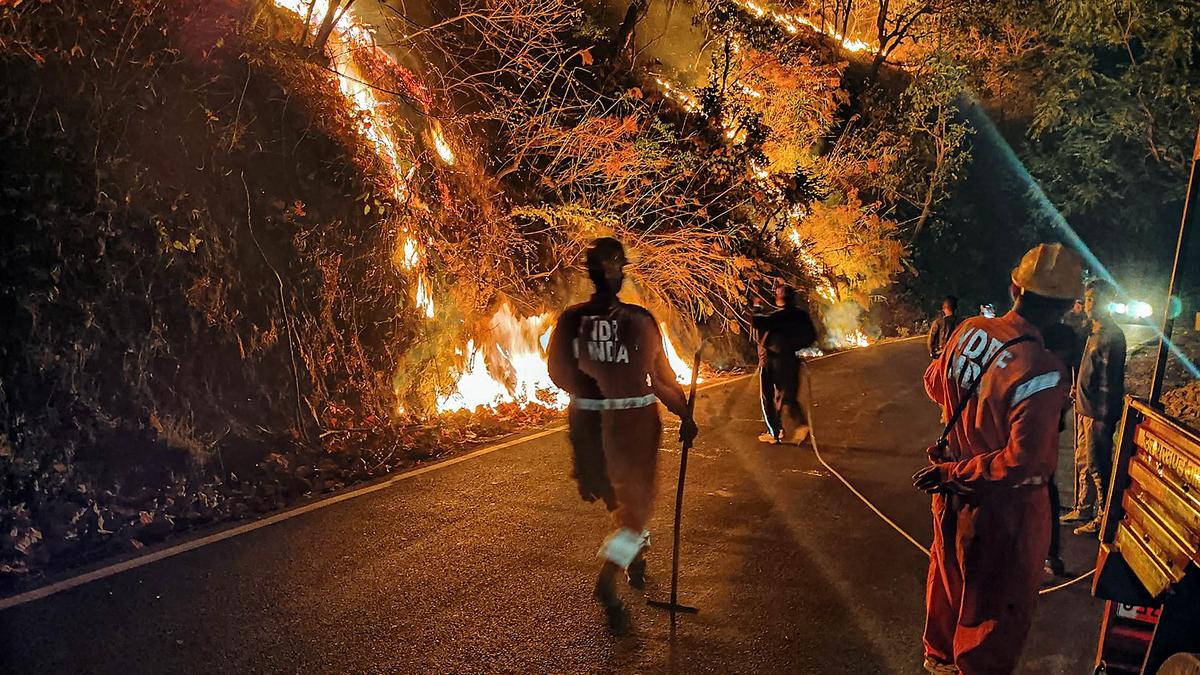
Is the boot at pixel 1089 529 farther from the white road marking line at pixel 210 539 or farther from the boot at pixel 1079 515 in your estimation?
the white road marking line at pixel 210 539

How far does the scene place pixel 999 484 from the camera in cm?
318

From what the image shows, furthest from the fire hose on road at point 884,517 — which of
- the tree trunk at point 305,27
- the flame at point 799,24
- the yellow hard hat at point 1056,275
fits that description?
the flame at point 799,24

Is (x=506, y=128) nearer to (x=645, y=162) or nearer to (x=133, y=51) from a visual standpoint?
(x=645, y=162)

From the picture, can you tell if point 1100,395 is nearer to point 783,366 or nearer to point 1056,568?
point 1056,568

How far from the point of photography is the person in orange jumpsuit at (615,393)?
4.37 meters

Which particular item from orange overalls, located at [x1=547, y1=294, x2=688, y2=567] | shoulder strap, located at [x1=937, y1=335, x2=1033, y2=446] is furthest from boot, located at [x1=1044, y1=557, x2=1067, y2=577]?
orange overalls, located at [x1=547, y1=294, x2=688, y2=567]

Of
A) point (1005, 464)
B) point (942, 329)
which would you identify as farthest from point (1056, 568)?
point (942, 329)

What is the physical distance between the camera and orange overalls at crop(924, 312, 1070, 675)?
308 centimetres

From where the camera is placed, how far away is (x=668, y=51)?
18859 mm

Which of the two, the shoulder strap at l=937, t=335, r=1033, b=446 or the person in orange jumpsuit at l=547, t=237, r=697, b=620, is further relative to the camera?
the person in orange jumpsuit at l=547, t=237, r=697, b=620

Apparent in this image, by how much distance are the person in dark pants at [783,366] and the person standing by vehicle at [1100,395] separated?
312cm

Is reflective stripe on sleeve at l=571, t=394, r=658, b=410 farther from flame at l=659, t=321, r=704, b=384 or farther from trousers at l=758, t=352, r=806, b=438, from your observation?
flame at l=659, t=321, r=704, b=384

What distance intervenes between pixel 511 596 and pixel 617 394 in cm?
141

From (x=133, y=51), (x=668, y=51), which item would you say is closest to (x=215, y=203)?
(x=133, y=51)
